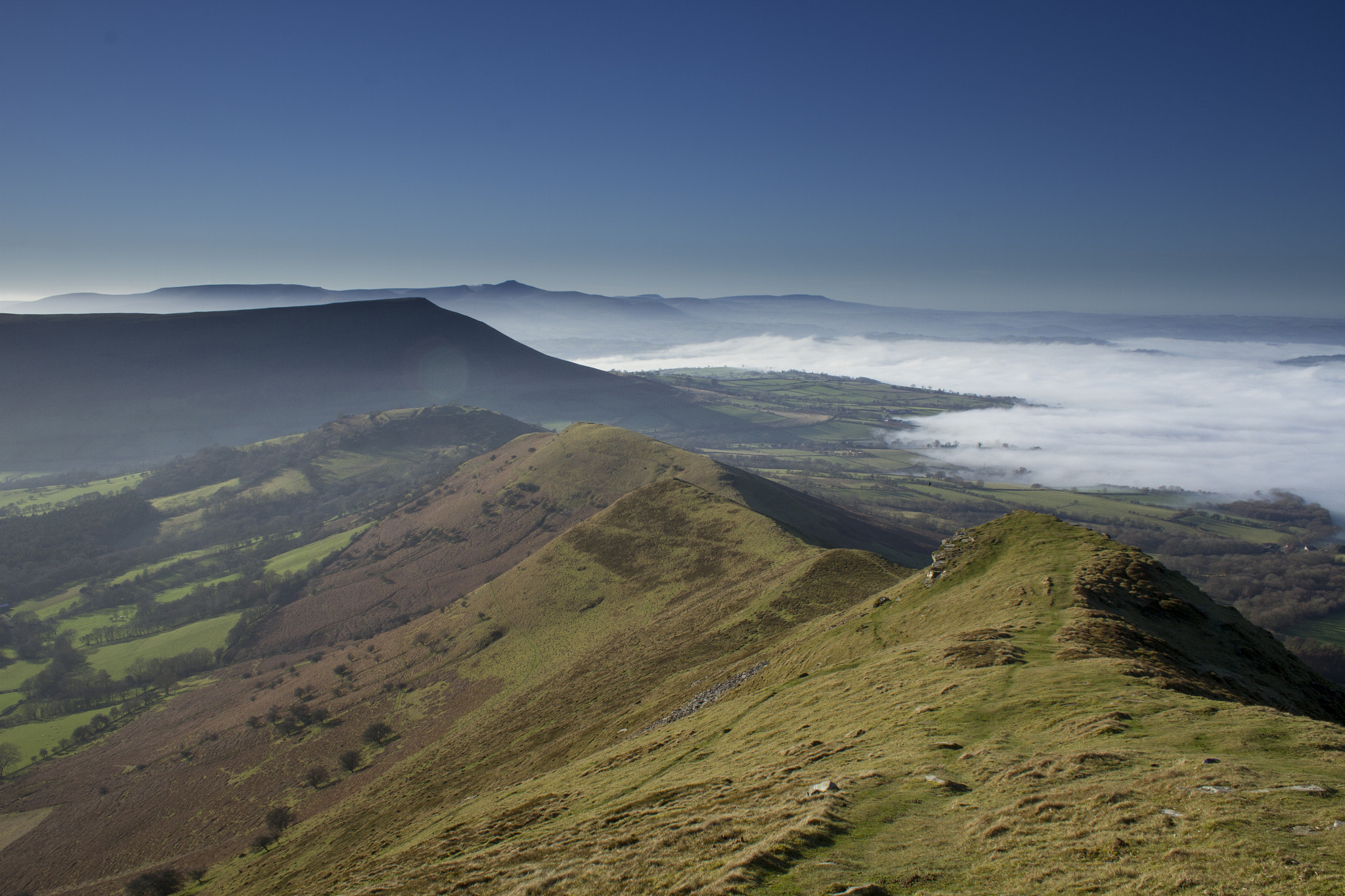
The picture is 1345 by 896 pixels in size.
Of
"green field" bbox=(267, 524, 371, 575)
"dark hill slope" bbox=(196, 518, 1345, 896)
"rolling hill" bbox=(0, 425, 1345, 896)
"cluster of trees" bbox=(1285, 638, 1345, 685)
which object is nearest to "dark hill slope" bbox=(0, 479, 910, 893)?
"rolling hill" bbox=(0, 425, 1345, 896)

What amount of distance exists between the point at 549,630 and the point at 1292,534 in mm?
228734


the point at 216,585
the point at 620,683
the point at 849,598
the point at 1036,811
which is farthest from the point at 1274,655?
the point at 216,585

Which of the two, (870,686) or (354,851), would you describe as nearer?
(870,686)

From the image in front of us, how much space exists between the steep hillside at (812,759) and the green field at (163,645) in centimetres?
4503

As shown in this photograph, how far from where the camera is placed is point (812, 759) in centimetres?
2258

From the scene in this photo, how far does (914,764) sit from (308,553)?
609 feet

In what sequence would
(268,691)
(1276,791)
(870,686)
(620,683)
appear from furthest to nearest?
(268,691)
(620,683)
(870,686)
(1276,791)

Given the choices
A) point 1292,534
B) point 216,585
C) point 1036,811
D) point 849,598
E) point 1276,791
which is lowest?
point 216,585

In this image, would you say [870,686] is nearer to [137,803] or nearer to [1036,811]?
[1036,811]

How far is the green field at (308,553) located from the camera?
163625 millimetres

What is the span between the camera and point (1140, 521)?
643 feet

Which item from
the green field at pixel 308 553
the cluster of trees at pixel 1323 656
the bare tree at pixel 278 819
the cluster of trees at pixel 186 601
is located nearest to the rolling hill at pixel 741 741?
the bare tree at pixel 278 819

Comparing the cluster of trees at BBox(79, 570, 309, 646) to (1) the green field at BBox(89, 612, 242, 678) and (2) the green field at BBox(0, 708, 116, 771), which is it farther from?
(2) the green field at BBox(0, 708, 116, 771)

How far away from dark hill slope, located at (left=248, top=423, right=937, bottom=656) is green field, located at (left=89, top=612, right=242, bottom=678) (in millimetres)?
9729
